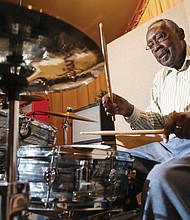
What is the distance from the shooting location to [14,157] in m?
0.43

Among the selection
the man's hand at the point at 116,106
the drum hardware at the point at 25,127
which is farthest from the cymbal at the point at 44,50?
the drum hardware at the point at 25,127

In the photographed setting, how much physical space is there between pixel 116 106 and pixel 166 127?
0.37 meters

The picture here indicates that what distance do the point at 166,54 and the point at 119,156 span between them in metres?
0.56

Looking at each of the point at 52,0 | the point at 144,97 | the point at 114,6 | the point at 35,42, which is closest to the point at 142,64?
the point at 144,97

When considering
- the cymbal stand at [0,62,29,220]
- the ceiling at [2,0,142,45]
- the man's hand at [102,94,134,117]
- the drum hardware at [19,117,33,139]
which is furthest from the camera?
the ceiling at [2,0,142,45]

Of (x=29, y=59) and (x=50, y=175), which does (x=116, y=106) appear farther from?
(x=29, y=59)

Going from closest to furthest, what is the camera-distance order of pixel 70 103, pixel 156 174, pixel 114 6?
pixel 156 174
pixel 114 6
pixel 70 103

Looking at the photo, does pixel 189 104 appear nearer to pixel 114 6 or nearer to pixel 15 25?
pixel 15 25

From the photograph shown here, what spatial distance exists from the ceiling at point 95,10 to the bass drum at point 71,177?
1.52 metres

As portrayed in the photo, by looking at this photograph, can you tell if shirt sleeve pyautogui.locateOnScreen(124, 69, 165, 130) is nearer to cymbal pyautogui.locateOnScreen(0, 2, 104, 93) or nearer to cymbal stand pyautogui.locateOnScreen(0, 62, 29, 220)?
cymbal pyautogui.locateOnScreen(0, 2, 104, 93)

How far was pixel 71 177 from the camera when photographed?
2.67 feet

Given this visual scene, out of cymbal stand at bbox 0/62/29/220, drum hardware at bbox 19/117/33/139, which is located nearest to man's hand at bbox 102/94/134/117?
drum hardware at bbox 19/117/33/139

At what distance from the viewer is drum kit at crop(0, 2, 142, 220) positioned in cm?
40

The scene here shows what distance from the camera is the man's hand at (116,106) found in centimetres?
104
